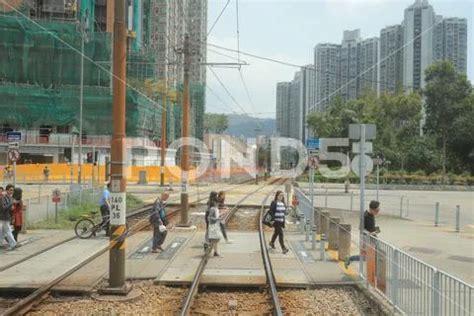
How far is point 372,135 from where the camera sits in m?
13.5

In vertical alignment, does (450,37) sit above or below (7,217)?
above

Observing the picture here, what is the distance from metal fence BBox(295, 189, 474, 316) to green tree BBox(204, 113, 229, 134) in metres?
122

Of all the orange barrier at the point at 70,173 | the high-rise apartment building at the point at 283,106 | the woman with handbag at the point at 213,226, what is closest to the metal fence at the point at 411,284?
the woman with handbag at the point at 213,226

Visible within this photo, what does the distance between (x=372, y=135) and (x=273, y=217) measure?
3.62 m

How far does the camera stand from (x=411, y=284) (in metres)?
8.48

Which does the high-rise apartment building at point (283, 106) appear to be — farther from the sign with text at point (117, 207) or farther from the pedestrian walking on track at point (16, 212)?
the sign with text at point (117, 207)

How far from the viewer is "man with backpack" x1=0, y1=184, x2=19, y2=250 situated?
15.3 m

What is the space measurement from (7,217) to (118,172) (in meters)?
5.69

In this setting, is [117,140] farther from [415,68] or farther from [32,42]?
[32,42]

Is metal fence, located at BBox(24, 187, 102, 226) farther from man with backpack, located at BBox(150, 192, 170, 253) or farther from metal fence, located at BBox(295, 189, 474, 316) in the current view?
metal fence, located at BBox(295, 189, 474, 316)

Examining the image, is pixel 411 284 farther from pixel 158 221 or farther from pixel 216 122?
pixel 216 122

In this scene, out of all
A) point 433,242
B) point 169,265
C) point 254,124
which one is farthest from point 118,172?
point 254,124

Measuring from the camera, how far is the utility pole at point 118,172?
10.9m

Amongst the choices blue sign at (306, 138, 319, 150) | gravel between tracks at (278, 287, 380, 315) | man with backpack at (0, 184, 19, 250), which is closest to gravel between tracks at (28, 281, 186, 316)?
gravel between tracks at (278, 287, 380, 315)
